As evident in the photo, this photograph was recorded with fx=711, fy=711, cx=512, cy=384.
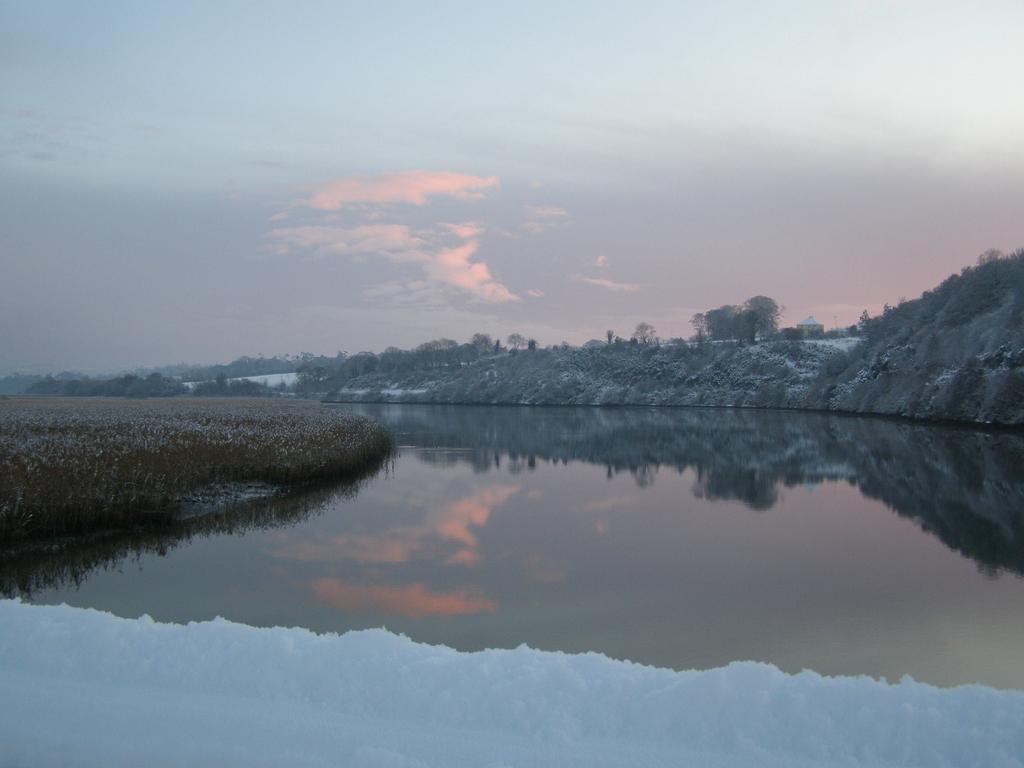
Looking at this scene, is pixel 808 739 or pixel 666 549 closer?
pixel 808 739

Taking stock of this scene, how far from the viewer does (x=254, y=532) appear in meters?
15.6

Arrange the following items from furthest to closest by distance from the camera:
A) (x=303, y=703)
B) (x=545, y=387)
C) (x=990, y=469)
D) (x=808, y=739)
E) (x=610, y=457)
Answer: (x=545, y=387) → (x=610, y=457) → (x=990, y=469) → (x=303, y=703) → (x=808, y=739)

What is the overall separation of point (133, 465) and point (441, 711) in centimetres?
1456

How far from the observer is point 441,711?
226 inches

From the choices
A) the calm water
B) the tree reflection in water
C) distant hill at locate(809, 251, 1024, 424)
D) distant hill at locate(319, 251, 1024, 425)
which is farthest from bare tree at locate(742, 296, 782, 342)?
the calm water

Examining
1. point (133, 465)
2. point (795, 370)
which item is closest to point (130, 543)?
point (133, 465)

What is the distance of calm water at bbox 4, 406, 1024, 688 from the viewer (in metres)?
9.29

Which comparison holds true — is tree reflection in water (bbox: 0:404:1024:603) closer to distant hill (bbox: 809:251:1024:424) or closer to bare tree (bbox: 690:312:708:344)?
distant hill (bbox: 809:251:1024:424)

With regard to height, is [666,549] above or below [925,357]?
below

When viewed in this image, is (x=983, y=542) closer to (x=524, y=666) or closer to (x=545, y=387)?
(x=524, y=666)

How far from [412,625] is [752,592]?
18.5 feet

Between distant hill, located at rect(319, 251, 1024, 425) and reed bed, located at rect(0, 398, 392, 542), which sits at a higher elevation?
distant hill, located at rect(319, 251, 1024, 425)

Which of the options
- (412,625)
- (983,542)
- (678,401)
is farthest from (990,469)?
(678,401)

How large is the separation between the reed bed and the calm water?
3.82 feet
